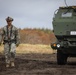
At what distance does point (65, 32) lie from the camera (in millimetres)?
19484

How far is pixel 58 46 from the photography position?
19.4 meters

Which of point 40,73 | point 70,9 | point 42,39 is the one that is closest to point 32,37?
point 42,39

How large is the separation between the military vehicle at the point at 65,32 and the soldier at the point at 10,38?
230 cm

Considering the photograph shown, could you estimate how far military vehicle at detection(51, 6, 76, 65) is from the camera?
1938 centimetres

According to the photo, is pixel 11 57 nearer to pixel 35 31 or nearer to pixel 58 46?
pixel 58 46

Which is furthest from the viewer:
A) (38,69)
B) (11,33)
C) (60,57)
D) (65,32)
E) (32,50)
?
(32,50)

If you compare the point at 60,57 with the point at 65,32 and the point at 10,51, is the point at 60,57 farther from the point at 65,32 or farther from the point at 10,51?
the point at 10,51

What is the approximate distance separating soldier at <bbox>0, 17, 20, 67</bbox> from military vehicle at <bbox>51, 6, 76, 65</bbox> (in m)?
2.30

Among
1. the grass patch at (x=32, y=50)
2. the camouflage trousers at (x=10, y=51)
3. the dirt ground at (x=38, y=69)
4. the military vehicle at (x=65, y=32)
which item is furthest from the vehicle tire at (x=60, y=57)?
the grass patch at (x=32, y=50)

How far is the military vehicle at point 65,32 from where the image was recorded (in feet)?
63.6

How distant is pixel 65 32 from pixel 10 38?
A: 2859 mm

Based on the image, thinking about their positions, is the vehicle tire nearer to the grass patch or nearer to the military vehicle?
the military vehicle

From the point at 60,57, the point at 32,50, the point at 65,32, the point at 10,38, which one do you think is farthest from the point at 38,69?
the point at 32,50

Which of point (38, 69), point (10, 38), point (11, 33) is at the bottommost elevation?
point (38, 69)
